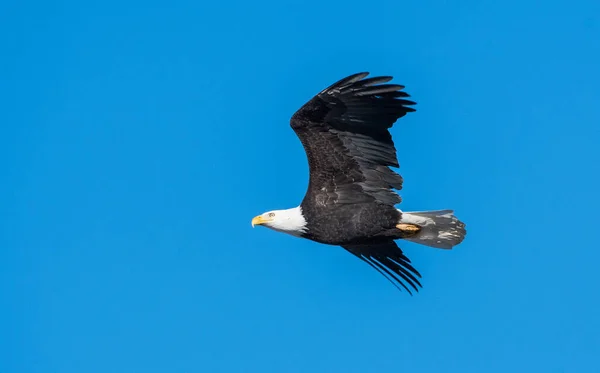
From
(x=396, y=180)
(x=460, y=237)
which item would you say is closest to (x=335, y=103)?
(x=396, y=180)

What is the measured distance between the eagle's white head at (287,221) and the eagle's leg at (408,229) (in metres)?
1.43

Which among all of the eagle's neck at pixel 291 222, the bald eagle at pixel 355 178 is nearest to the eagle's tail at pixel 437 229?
the bald eagle at pixel 355 178

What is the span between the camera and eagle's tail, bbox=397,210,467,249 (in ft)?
52.9

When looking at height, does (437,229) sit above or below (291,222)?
below

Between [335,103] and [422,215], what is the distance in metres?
2.29

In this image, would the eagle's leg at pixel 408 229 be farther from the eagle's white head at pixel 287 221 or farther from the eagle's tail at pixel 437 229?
the eagle's white head at pixel 287 221

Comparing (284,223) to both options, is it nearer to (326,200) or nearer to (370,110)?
(326,200)

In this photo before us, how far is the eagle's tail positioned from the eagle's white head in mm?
1563

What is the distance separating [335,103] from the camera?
49.8 feet

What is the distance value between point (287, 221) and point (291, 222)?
7cm

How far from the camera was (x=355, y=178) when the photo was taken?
51.9 feet

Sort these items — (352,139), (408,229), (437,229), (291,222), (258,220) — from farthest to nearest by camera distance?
(258,220) < (437,229) < (291,222) < (408,229) < (352,139)

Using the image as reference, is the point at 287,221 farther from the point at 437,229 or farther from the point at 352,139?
the point at 437,229

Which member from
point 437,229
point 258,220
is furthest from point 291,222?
point 437,229
